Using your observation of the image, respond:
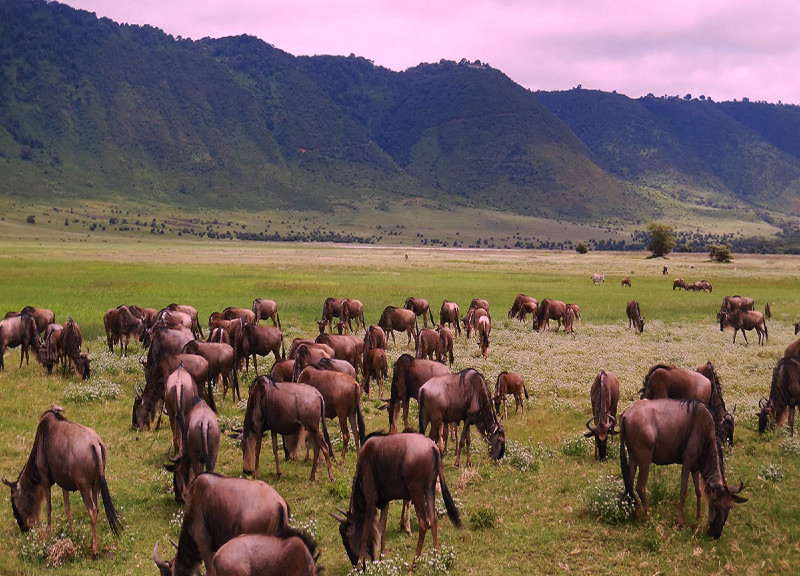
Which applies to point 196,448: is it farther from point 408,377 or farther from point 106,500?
point 408,377

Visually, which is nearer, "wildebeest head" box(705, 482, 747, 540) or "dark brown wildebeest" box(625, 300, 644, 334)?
"wildebeest head" box(705, 482, 747, 540)

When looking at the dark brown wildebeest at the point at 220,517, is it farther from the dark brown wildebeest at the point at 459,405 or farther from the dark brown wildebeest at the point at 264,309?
the dark brown wildebeest at the point at 264,309

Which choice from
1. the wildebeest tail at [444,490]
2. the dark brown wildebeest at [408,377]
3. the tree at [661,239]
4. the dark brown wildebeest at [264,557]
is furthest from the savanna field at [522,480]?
the tree at [661,239]

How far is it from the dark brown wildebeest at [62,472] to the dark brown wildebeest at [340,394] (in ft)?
14.8

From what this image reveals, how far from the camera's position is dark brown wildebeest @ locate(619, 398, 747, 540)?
32.7ft

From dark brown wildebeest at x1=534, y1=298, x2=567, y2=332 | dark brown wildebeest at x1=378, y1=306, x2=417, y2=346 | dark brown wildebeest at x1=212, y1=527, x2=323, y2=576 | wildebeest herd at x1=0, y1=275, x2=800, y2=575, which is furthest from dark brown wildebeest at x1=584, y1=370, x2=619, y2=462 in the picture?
dark brown wildebeest at x1=534, y1=298, x2=567, y2=332

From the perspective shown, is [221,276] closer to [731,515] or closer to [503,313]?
[503,313]

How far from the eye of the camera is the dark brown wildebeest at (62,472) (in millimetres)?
9109

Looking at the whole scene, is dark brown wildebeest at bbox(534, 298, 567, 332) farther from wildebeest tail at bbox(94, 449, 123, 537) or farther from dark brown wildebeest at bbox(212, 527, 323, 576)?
dark brown wildebeest at bbox(212, 527, 323, 576)

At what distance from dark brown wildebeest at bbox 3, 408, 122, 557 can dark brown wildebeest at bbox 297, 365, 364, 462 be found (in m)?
4.51

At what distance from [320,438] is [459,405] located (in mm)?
2953

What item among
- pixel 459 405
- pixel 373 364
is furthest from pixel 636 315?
pixel 459 405

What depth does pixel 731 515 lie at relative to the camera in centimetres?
1063

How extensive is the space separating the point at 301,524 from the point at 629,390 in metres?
13.3
